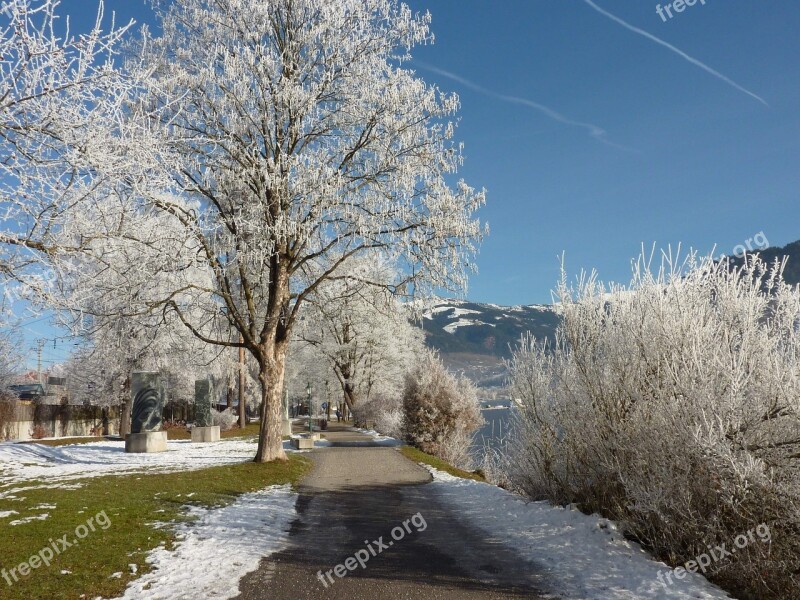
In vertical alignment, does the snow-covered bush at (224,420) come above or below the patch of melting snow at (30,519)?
above

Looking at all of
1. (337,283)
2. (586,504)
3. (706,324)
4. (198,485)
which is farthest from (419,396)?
Answer: (706,324)

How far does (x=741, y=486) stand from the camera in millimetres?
6137

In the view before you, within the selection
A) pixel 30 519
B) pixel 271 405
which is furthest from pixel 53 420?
pixel 30 519

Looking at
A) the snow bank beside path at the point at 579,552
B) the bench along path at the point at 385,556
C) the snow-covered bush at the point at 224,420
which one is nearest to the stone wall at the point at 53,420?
the snow-covered bush at the point at 224,420

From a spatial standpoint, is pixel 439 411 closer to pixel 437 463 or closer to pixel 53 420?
pixel 437 463

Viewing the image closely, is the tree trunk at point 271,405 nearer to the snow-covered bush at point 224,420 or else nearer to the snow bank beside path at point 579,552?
the snow bank beside path at point 579,552

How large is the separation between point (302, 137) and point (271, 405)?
742 centimetres

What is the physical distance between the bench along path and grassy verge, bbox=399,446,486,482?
438 cm

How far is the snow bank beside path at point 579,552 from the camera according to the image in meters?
6.16

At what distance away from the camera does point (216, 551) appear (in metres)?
8.16

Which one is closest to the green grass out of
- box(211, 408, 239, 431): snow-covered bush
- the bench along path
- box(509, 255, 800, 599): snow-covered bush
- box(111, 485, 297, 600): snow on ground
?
box(111, 485, 297, 600): snow on ground

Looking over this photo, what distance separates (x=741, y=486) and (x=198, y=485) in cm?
1094

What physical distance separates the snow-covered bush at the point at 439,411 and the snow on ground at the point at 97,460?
5881mm

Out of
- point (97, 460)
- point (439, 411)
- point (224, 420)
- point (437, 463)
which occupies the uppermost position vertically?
point (439, 411)
